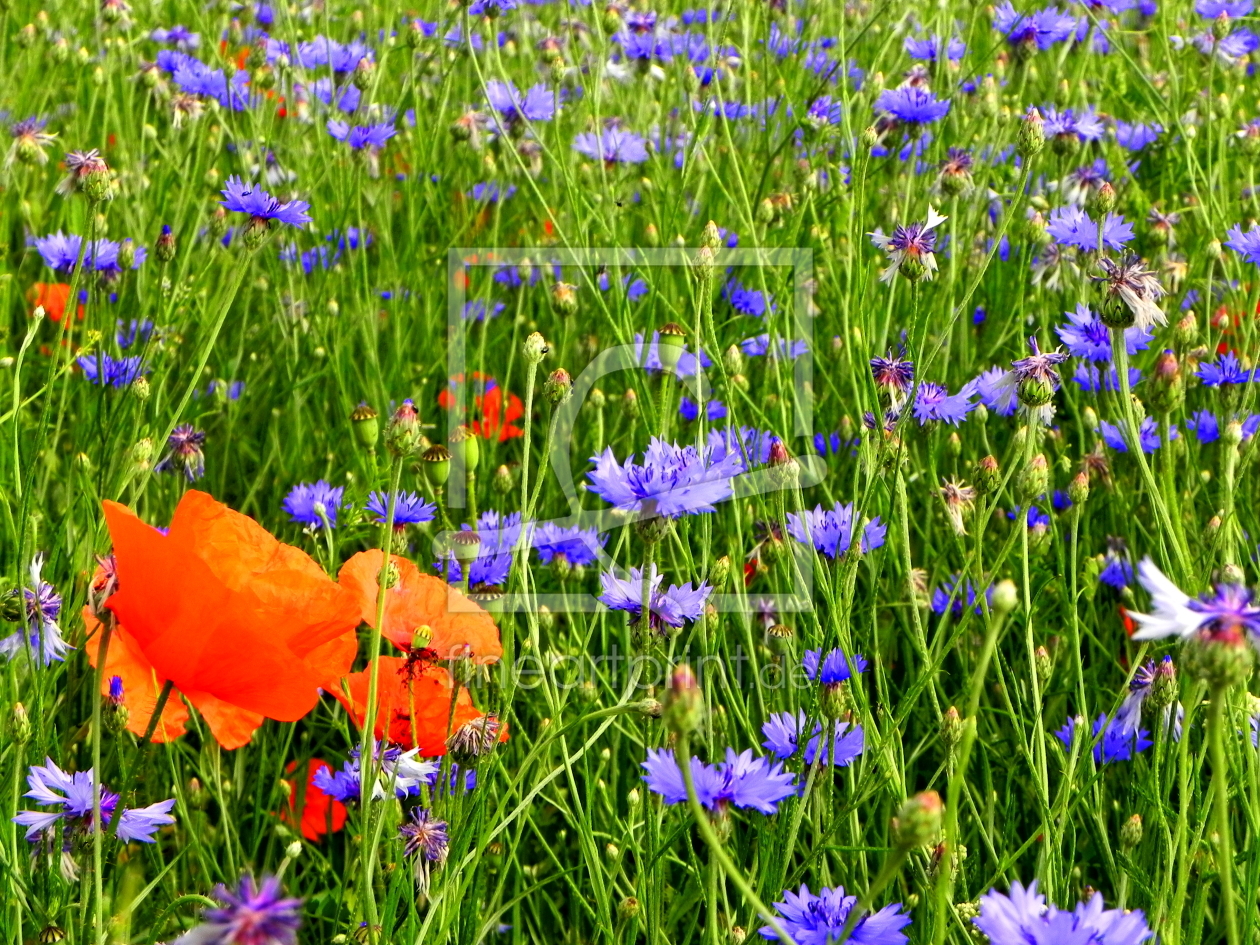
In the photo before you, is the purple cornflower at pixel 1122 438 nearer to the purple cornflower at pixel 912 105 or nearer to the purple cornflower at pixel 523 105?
the purple cornflower at pixel 912 105

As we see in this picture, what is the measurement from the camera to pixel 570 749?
122 centimetres

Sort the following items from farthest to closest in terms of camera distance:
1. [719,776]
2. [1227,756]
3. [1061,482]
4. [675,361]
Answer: [1061,482] → [675,361] → [1227,756] → [719,776]

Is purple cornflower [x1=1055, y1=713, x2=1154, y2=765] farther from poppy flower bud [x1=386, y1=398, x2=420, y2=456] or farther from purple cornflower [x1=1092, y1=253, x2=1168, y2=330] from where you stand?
poppy flower bud [x1=386, y1=398, x2=420, y2=456]

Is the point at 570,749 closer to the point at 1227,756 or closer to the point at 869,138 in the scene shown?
the point at 1227,756

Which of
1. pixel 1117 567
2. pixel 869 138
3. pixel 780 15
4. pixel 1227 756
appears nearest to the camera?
pixel 1227 756

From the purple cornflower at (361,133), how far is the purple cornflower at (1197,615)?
1.37 metres

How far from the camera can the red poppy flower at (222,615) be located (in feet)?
2.47

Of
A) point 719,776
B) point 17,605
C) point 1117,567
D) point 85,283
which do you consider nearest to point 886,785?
point 719,776

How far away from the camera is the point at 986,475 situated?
42.3 inches

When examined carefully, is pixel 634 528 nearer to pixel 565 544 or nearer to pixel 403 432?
pixel 565 544

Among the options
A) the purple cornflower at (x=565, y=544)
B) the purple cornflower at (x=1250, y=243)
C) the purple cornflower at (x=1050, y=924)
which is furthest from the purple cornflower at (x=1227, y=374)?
the purple cornflower at (x=1050, y=924)

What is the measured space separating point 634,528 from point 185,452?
1.61 feet

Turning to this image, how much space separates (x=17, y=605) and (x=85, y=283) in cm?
92

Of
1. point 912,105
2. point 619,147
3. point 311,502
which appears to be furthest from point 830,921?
point 619,147
